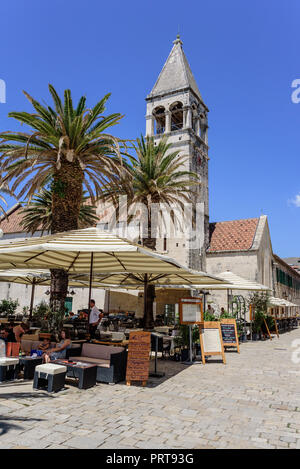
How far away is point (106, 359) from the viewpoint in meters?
8.01

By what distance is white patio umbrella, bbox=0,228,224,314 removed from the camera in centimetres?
705

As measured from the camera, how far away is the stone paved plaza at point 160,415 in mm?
4184

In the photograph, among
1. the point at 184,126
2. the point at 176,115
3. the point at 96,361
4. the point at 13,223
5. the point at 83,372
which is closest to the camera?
the point at 83,372

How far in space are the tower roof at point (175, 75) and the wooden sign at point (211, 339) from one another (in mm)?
29758

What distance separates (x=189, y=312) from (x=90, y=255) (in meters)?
3.43

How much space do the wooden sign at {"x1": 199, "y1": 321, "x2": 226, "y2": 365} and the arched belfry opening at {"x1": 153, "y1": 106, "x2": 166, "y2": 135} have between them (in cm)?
2883

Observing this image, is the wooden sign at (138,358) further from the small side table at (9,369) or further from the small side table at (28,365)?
the small side table at (9,369)

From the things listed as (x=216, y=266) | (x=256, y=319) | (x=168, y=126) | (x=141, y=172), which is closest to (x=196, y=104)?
(x=168, y=126)

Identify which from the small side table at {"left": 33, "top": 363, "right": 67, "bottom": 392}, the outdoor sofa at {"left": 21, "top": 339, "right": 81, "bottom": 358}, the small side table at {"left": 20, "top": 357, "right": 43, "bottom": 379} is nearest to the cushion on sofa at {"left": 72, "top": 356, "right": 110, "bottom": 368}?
the outdoor sofa at {"left": 21, "top": 339, "right": 81, "bottom": 358}

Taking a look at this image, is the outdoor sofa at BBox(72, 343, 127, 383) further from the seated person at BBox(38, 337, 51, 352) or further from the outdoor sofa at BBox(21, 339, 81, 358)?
the seated person at BBox(38, 337, 51, 352)

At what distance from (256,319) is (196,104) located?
82.5 feet

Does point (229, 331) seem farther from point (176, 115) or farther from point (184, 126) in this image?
point (176, 115)

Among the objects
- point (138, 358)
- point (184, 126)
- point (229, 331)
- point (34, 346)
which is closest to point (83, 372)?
point (138, 358)

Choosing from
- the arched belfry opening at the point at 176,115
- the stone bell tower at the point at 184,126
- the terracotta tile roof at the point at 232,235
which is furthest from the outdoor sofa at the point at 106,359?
the arched belfry opening at the point at 176,115
